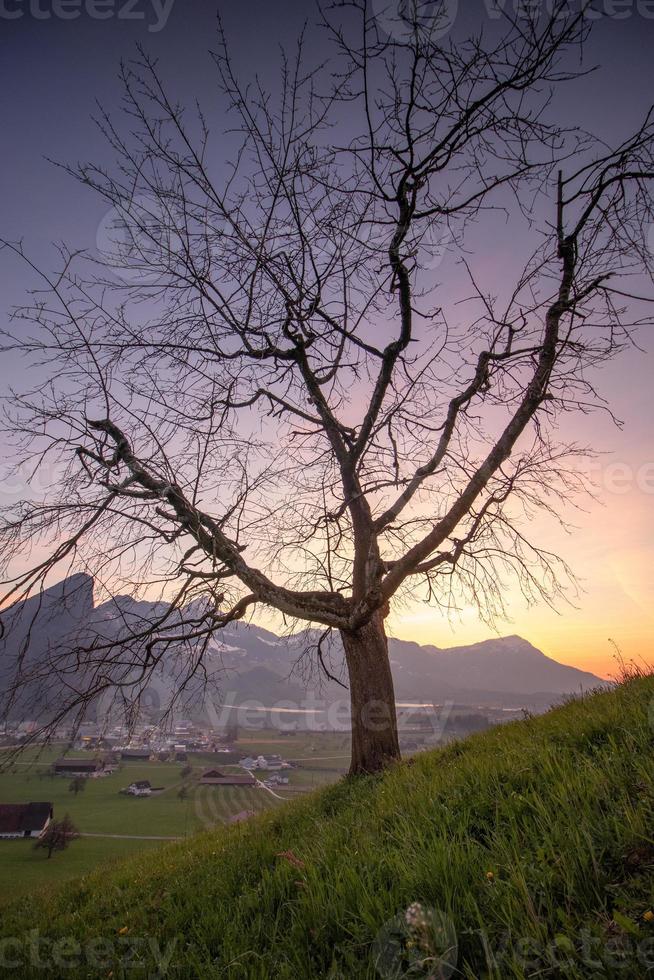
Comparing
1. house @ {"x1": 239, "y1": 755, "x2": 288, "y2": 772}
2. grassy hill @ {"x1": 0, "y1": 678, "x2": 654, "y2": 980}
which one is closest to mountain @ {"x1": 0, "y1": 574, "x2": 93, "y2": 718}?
grassy hill @ {"x1": 0, "y1": 678, "x2": 654, "y2": 980}

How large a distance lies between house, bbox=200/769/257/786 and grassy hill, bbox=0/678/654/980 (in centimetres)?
7014

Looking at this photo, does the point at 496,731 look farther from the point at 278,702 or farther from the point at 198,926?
the point at 278,702

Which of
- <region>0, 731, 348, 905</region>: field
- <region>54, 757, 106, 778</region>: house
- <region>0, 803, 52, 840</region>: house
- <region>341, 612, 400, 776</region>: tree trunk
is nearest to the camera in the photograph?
<region>341, 612, 400, 776</region>: tree trunk

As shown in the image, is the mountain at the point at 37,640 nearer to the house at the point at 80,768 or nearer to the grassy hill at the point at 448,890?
the grassy hill at the point at 448,890

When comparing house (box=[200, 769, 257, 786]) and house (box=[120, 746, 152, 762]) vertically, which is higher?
house (box=[200, 769, 257, 786])

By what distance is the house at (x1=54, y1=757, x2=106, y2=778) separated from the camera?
71188 mm

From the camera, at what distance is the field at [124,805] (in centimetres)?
3459

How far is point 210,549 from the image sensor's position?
6.68 metres

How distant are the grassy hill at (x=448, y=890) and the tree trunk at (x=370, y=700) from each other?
2630 mm

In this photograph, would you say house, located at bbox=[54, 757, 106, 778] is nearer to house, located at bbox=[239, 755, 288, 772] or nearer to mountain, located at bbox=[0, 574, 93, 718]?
house, located at bbox=[239, 755, 288, 772]

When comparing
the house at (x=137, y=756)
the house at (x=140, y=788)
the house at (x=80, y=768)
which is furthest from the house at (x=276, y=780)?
the house at (x=137, y=756)

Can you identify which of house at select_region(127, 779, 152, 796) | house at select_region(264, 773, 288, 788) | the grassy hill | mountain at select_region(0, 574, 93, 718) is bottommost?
house at select_region(264, 773, 288, 788)

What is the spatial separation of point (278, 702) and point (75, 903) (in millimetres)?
184759

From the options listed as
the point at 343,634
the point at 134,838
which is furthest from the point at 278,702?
the point at 343,634
